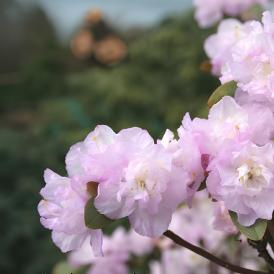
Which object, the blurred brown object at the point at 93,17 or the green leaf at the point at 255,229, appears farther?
the blurred brown object at the point at 93,17

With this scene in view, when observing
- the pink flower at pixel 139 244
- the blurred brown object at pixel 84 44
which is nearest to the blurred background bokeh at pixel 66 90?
the blurred brown object at pixel 84 44

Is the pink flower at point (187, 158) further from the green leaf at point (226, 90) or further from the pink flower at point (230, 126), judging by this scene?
the green leaf at point (226, 90)

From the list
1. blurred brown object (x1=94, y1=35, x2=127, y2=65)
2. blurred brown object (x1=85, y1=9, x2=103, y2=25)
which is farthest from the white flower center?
blurred brown object (x1=85, y1=9, x2=103, y2=25)

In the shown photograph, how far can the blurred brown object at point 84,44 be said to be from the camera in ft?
32.6

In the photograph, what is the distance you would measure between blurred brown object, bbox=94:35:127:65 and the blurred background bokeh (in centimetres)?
2

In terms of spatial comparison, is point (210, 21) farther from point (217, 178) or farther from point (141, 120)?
point (141, 120)

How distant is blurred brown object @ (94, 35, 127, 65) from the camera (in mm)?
9609

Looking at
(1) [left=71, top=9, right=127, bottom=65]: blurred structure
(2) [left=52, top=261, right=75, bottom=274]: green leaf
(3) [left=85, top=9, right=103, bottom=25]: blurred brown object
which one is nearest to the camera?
(2) [left=52, top=261, right=75, bottom=274]: green leaf

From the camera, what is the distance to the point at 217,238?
178cm

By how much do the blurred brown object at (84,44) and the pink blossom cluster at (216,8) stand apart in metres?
8.60

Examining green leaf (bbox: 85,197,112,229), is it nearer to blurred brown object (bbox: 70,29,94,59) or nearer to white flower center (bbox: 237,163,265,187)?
white flower center (bbox: 237,163,265,187)

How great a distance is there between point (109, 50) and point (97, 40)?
0.49 m

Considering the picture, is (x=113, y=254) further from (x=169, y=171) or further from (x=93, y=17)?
(x=93, y=17)

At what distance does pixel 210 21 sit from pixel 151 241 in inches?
26.2
